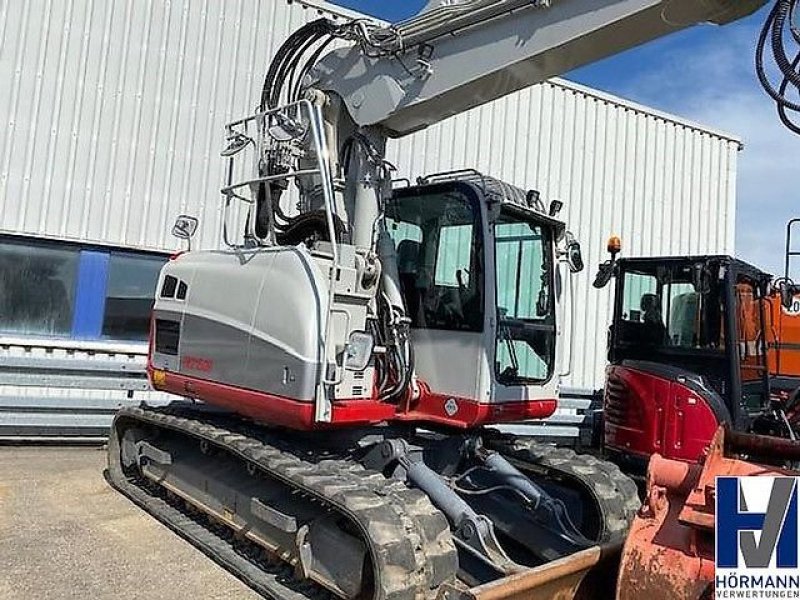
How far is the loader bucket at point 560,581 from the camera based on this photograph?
331 cm

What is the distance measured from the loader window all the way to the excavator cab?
2993mm

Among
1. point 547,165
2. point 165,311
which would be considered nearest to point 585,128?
point 547,165

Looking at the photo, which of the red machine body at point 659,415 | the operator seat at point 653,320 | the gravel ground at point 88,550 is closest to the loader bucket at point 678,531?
the gravel ground at point 88,550

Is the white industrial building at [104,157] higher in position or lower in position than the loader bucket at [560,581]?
higher

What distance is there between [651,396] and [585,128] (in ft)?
20.7

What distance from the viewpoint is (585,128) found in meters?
12.1

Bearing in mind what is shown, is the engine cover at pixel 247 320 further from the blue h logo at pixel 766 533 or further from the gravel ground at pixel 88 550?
the blue h logo at pixel 766 533

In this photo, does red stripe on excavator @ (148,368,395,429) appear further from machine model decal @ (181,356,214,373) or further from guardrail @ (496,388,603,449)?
guardrail @ (496,388,603,449)

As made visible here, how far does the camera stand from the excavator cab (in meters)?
6.82

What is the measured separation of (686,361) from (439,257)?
10.6 ft

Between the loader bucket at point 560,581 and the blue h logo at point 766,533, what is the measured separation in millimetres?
790

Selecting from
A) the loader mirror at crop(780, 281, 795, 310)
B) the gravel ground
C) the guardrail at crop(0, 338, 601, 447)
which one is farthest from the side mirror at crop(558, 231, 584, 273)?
the guardrail at crop(0, 338, 601, 447)

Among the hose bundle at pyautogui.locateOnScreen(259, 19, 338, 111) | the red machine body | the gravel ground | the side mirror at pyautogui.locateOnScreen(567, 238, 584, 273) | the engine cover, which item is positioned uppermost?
the hose bundle at pyautogui.locateOnScreen(259, 19, 338, 111)

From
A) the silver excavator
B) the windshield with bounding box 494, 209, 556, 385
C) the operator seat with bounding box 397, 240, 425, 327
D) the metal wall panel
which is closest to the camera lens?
the silver excavator
